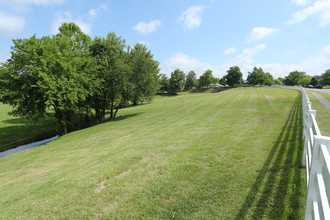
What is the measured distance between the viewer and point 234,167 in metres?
4.64

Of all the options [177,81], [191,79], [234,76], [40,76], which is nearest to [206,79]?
[191,79]

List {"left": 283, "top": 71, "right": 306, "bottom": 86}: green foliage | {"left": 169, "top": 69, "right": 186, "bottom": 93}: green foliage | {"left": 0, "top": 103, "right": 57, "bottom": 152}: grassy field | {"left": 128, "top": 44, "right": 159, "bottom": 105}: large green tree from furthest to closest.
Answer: {"left": 283, "top": 71, "right": 306, "bottom": 86}: green foliage < {"left": 169, "top": 69, "right": 186, "bottom": 93}: green foliage < {"left": 128, "top": 44, "right": 159, "bottom": 105}: large green tree < {"left": 0, "top": 103, "right": 57, "bottom": 152}: grassy field

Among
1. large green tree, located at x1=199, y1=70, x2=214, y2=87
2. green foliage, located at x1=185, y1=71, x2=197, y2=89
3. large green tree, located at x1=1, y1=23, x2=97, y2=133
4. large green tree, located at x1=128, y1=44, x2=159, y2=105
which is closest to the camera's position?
large green tree, located at x1=1, y1=23, x2=97, y2=133

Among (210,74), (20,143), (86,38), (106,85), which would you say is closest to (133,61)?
(106,85)

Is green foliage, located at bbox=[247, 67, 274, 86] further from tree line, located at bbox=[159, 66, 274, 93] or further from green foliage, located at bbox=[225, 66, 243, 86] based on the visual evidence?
green foliage, located at bbox=[225, 66, 243, 86]

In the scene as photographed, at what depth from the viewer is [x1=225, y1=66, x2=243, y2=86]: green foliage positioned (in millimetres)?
83769

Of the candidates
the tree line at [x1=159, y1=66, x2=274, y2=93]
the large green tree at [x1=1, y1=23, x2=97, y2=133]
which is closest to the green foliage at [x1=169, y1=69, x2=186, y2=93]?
the tree line at [x1=159, y1=66, x2=274, y2=93]

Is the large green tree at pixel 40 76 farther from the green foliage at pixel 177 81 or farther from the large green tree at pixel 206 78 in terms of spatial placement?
the large green tree at pixel 206 78

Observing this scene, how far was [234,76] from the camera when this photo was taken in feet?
280

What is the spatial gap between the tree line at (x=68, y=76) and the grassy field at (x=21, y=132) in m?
2.74

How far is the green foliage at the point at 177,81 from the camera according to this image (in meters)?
86.9

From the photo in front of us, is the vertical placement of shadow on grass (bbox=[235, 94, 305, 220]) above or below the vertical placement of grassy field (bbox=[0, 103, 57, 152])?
above

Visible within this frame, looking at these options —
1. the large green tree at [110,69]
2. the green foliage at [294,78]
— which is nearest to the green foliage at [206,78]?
the green foliage at [294,78]

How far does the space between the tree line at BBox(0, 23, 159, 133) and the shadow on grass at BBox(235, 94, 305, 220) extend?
16.6 meters
